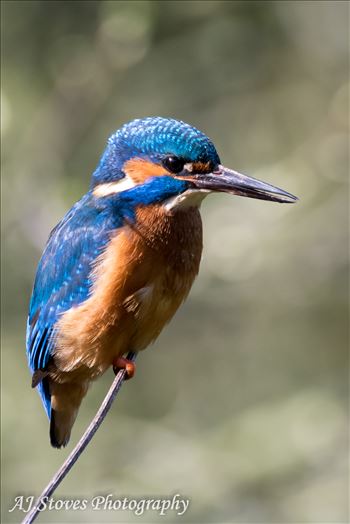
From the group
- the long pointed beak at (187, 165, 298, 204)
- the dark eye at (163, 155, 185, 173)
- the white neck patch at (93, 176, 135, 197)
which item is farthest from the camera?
the white neck patch at (93, 176, 135, 197)

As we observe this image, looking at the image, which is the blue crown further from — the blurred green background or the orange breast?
the blurred green background

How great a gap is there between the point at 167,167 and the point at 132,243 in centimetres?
24

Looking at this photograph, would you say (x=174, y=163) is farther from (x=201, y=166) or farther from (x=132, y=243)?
(x=132, y=243)

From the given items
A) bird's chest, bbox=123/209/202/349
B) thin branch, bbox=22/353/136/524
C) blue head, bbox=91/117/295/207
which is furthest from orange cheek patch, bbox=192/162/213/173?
thin branch, bbox=22/353/136/524

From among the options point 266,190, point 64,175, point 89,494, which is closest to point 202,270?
point 64,175

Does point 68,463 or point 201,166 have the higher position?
point 201,166

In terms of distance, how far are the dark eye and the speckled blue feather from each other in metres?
0.03

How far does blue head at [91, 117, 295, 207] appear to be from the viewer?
2.78 metres

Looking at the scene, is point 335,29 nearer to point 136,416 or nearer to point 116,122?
point 116,122

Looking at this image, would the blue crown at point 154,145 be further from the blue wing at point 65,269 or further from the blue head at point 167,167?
the blue wing at point 65,269

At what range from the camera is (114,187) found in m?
3.02

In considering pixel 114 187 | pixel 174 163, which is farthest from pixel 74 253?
pixel 174 163

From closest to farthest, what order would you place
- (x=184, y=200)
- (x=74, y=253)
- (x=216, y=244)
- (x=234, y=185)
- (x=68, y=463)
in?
(x=68, y=463)
(x=234, y=185)
(x=184, y=200)
(x=74, y=253)
(x=216, y=244)

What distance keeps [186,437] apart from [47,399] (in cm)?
191
